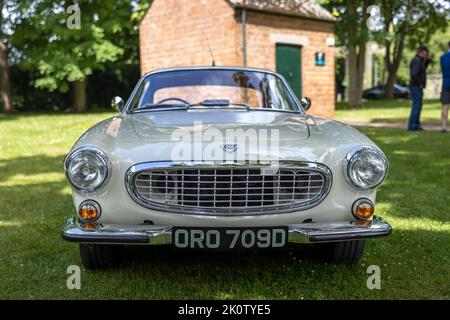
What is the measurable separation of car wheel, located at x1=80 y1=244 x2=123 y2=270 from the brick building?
10268mm

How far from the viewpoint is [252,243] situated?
8.93ft

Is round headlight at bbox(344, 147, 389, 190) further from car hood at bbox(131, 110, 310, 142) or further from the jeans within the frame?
the jeans

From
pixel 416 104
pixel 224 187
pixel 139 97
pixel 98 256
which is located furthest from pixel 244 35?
pixel 224 187

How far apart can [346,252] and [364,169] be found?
0.66 metres

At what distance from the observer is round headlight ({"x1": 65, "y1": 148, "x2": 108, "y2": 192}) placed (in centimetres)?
277

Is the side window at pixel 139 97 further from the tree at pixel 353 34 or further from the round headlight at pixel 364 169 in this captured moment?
the tree at pixel 353 34

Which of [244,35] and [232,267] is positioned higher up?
[244,35]

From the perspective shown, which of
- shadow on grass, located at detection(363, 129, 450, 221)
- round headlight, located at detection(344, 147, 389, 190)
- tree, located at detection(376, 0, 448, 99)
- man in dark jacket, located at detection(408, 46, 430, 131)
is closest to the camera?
round headlight, located at detection(344, 147, 389, 190)

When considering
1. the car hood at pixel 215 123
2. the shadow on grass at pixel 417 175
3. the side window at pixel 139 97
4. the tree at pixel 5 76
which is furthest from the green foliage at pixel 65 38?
the car hood at pixel 215 123

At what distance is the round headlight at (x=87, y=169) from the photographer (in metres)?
2.77

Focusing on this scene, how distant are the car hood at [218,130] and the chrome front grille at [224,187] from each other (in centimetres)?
7

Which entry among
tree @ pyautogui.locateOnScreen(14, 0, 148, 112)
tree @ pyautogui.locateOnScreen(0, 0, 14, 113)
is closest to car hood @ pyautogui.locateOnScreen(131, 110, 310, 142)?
tree @ pyautogui.locateOnScreen(14, 0, 148, 112)

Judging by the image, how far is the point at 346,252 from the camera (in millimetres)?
3242

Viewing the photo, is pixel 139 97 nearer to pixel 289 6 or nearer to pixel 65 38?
pixel 289 6
